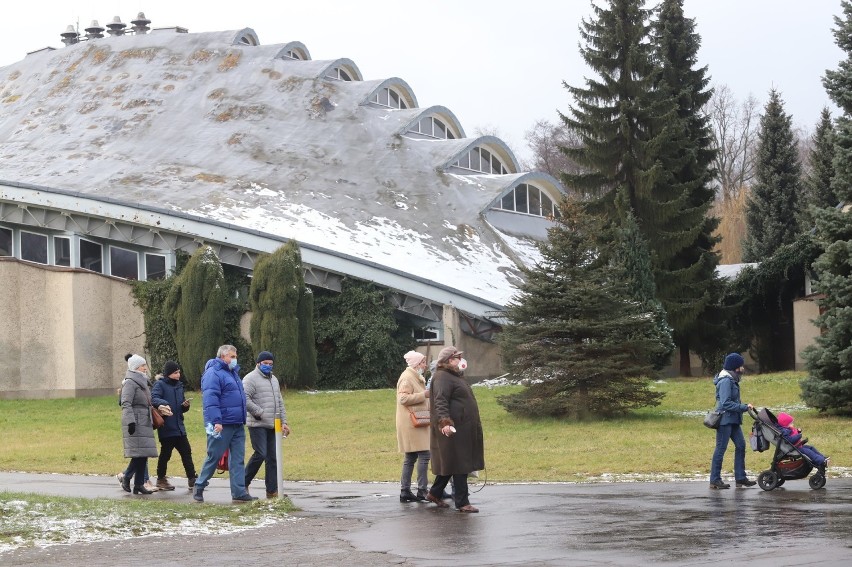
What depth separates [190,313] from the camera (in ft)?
126

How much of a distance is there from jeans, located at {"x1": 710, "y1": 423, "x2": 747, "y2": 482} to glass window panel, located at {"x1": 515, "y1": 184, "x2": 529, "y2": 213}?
37.7 metres

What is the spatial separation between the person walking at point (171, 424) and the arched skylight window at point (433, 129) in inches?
1560

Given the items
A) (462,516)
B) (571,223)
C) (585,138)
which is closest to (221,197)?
(585,138)

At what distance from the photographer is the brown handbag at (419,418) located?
1436cm

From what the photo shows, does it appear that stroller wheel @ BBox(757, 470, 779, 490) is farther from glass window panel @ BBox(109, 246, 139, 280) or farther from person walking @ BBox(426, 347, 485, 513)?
glass window panel @ BBox(109, 246, 139, 280)

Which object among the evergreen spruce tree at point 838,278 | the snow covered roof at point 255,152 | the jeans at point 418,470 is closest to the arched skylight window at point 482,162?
the snow covered roof at point 255,152

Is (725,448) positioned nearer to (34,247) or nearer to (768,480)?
(768,480)

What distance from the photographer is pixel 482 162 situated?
5597 cm

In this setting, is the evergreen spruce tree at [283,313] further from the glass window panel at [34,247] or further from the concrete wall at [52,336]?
the glass window panel at [34,247]

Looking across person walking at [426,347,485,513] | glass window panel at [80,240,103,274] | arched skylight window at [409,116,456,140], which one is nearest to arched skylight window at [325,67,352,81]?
arched skylight window at [409,116,456,140]

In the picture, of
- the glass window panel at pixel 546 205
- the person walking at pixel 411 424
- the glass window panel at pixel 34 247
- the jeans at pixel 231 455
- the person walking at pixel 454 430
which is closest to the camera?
the person walking at pixel 454 430

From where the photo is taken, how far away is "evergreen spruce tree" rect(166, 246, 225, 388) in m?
38.0

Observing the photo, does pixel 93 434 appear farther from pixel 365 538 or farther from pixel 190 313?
pixel 365 538

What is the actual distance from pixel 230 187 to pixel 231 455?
33.8 metres
